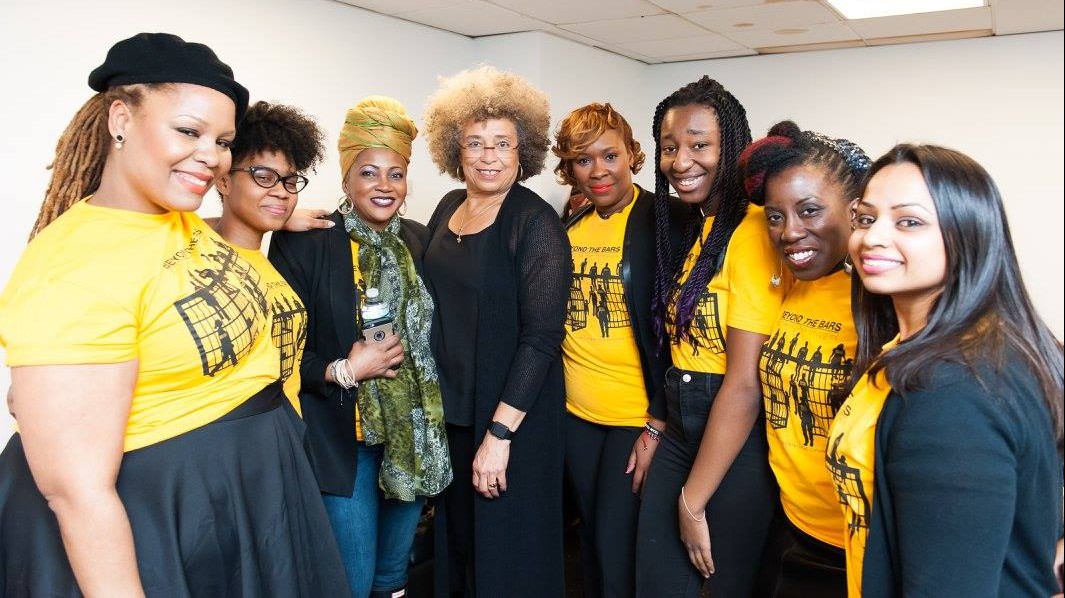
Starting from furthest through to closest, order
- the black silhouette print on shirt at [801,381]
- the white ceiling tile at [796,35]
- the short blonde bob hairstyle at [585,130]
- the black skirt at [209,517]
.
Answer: the white ceiling tile at [796,35], the short blonde bob hairstyle at [585,130], the black silhouette print on shirt at [801,381], the black skirt at [209,517]

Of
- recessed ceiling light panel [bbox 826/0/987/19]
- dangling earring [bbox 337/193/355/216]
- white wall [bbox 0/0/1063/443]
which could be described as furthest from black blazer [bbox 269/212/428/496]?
recessed ceiling light panel [bbox 826/0/987/19]

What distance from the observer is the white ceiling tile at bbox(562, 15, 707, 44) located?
13.7ft

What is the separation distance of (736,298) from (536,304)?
54 centimetres

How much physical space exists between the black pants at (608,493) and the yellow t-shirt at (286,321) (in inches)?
32.6

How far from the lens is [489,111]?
216 cm

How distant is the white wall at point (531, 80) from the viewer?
253cm

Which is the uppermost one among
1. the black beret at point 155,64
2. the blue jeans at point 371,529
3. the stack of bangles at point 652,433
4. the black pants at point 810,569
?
the black beret at point 155,64

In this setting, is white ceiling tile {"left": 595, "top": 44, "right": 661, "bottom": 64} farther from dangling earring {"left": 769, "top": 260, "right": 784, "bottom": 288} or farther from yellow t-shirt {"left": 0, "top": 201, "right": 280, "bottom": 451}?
yellow t-shirt {"left": 0, "top": 201, "right": 280, "bottom": 451}

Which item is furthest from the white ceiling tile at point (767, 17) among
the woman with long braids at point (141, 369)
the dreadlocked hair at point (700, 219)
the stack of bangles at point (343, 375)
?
the woman with long braids at point (141, 369)

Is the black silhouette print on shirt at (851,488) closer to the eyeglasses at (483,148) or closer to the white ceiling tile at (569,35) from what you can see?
the eyeglasses at (483,148)

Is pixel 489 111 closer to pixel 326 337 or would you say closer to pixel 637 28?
pixel 326 337

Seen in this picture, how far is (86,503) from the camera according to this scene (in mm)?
1175

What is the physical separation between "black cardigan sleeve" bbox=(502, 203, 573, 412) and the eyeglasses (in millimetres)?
231

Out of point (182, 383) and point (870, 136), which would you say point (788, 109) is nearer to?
point (870, 136)
